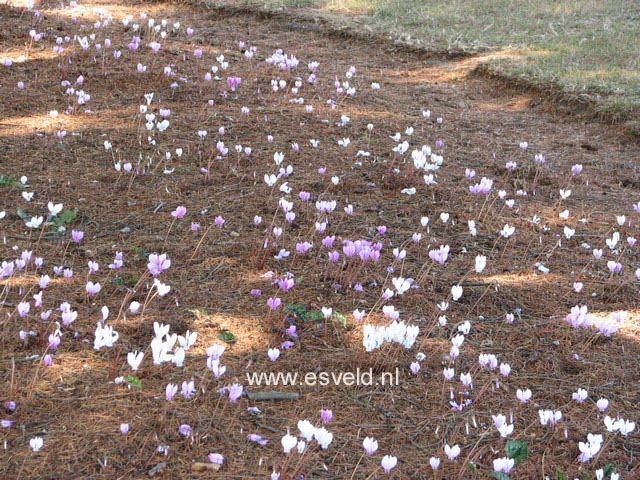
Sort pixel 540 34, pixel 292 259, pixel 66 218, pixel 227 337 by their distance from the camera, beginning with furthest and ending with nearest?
1. pixel 540 34
2. pixel 66 218
3. pixel 292 259
4. pixel 227 337

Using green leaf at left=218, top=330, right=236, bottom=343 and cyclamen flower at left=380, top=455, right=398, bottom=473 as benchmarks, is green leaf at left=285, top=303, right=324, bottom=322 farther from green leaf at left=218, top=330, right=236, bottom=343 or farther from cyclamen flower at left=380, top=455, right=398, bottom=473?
cyclamen flower at left=380, top=455, right=398, bottom=473

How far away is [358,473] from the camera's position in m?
2.71

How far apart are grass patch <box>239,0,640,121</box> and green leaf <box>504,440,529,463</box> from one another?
16.5 feet

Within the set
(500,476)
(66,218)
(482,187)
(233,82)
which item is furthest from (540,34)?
(500,476)

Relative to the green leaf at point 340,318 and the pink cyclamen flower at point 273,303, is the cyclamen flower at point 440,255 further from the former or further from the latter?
the pink cyclamen flower at point 273,303

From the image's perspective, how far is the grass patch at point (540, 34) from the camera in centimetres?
771

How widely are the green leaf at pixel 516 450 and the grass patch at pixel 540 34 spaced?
502 cm

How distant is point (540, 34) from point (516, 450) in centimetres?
778

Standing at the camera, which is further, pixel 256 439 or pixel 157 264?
pixel 157 264

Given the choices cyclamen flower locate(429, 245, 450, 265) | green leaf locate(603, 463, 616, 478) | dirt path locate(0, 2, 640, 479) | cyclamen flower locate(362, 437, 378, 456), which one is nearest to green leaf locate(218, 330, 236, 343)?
dirt path locate(0, 2, 640, 479)

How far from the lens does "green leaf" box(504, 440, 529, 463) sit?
282 centimetres

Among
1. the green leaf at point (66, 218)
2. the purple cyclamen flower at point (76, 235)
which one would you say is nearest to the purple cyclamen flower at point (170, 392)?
the purple cyclamen flower at point (76, 235)

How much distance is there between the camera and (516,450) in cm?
285

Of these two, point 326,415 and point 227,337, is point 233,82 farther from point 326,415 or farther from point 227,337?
point 326,415
